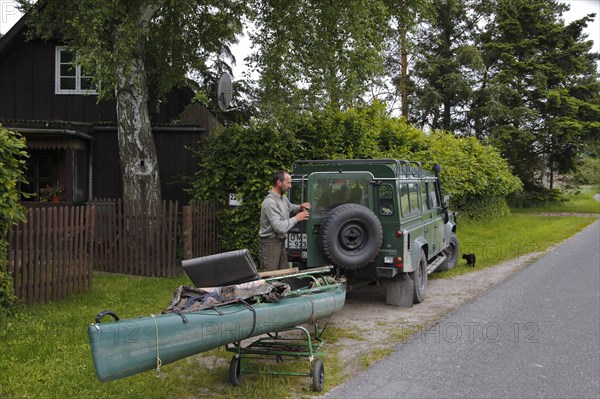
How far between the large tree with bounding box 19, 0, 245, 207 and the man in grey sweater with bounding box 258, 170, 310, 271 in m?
4.79

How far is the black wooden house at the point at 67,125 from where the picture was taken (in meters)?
14.9

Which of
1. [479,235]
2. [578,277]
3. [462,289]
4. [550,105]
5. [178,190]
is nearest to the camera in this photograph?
[462,289]

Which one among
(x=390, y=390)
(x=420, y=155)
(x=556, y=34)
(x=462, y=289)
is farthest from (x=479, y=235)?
(x=556, y=34)

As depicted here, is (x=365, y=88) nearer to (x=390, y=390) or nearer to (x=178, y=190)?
(x=178, y=190)

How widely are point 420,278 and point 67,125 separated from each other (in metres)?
11.1

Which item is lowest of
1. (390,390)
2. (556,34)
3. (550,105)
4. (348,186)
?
(390,390)

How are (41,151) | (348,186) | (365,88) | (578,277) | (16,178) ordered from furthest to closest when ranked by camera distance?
(41,151)
(365,88)
(578,277)
(348,186)
(16,178)

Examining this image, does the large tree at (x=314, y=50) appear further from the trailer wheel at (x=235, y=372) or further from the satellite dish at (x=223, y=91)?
the trailer wheel at (x=235, y=372)

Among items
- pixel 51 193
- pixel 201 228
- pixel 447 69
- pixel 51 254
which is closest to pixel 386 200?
pixel 201 228

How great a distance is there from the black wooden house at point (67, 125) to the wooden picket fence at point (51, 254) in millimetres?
5929

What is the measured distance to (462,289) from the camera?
33.7 feet

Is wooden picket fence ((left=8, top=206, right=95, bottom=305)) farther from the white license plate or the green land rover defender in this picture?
the green land rover defender

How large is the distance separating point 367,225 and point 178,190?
8.65m

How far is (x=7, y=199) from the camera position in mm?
6953
